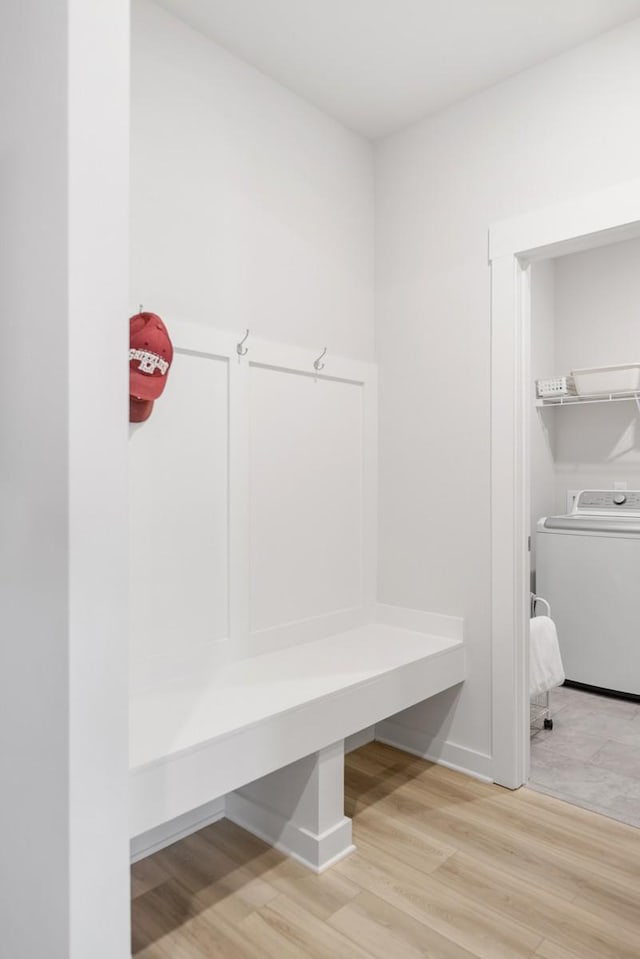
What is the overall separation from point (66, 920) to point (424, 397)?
2161 millimetres

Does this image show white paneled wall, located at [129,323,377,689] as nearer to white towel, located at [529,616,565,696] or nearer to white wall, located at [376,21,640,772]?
white wall, located at [376,21,640,772]

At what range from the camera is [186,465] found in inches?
83.5

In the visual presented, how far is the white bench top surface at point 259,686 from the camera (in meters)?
1.66

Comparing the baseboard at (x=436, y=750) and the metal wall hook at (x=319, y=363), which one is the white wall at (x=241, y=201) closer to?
the metal wall hook at (x=319, y=363)

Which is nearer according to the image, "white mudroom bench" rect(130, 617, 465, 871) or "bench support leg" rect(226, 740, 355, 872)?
"white mudroom bench" rect(130, 617, 465, 871)

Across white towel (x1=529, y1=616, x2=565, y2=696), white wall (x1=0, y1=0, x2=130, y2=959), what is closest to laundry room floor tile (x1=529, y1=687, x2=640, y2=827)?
white towel (x1=529, y1=616, x2=565, y2=696)

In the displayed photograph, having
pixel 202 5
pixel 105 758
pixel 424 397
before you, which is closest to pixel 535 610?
pixel 424 397

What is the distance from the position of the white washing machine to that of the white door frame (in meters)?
1.31

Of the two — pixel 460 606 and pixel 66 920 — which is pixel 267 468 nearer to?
pixel 460 606

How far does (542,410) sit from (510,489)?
2.00 m

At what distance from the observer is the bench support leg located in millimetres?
1957

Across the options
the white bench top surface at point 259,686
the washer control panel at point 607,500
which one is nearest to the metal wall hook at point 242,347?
the white bench top surface at point 259,686

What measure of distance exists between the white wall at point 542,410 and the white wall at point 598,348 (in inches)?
2.0

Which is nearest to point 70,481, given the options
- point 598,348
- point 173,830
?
point 173,830
